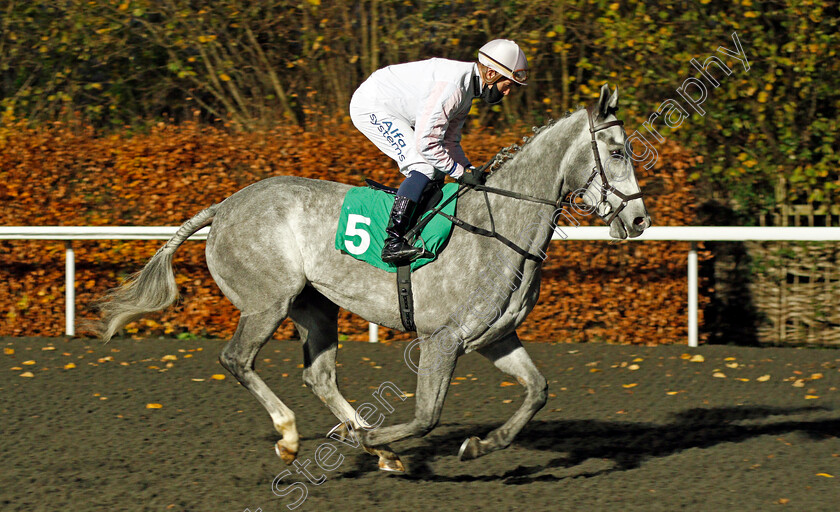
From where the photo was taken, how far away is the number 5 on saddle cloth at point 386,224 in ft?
14.4

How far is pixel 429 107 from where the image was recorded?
4.25 metres

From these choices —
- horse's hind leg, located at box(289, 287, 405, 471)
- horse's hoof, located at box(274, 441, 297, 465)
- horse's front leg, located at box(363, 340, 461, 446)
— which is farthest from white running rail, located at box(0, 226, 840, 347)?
horse's hoof, located at box(274, 441, 297, 465)

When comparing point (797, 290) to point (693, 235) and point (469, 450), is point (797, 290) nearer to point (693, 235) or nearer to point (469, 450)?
point (693, 235)

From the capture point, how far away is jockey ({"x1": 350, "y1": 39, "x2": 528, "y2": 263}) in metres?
4.27

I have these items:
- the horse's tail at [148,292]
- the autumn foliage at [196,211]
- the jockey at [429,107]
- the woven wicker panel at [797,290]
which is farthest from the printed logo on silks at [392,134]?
the woven wicker panel at [797,290]

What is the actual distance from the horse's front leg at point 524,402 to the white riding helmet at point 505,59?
1.28 m

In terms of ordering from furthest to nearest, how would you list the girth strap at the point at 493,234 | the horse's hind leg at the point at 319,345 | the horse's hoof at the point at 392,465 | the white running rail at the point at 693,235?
the white running rail at the point at 693,235 < the horse's hind leg at the point at 319,345 < the horse's hoof at the point at 392,465 < the girth strap at the point at 493,234

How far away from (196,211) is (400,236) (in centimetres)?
440

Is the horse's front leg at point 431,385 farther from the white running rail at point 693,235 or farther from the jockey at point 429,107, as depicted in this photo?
the white running rail at point 693,235

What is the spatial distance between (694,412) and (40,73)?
31.5 feet

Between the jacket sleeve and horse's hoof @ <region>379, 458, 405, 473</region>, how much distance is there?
1.47 m

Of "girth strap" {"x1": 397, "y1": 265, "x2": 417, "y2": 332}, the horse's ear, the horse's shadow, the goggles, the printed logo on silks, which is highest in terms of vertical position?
the goggles

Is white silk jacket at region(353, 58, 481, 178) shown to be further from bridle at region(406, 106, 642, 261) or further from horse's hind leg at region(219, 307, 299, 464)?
horse's hind leg at region(219, 307, 299, 464)

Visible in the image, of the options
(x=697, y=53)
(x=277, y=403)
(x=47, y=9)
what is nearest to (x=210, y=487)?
(x=277, y=403)
